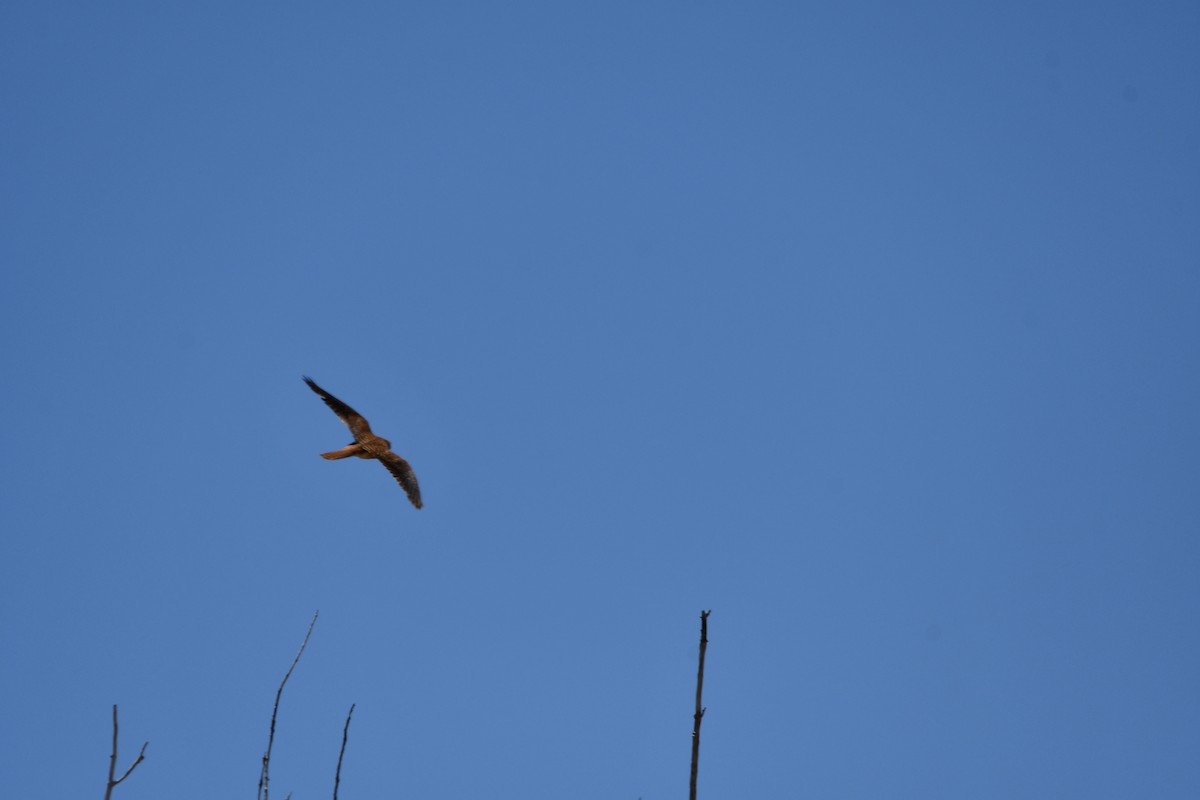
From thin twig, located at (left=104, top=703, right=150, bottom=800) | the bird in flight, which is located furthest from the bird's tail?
thin twig, located at (left=104, top=703, right=150, bottom=800)

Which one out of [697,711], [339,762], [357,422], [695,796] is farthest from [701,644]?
[357,422]

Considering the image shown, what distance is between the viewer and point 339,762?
5.82m

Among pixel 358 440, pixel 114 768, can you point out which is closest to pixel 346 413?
pixel 358 440

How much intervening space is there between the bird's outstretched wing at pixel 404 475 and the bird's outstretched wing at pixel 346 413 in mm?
977

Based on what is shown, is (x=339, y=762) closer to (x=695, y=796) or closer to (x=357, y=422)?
(x=695, y=796)

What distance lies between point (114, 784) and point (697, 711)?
2495 millimetres

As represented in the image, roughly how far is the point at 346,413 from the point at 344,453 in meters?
0.82

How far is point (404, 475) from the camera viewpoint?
21.0 metres

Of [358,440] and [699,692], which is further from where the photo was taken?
[358,440]

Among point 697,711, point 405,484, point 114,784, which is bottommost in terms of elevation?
point 114,784

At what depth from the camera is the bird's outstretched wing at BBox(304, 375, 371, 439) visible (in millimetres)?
19375

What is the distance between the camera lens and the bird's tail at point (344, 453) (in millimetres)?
18672

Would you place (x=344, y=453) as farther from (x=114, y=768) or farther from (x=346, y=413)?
(x=114, y=768)

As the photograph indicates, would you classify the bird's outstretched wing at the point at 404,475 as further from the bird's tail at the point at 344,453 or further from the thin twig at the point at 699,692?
the thin twig at the point at 699,692
